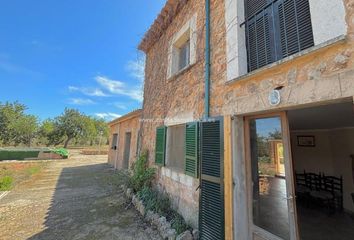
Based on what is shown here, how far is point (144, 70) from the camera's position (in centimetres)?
763

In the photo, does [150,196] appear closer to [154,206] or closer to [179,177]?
[154,206]

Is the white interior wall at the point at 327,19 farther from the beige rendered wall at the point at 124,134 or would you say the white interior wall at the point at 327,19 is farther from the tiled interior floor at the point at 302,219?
the beige rendered wall at the point at 124,134

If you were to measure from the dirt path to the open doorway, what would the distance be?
13.0 feet

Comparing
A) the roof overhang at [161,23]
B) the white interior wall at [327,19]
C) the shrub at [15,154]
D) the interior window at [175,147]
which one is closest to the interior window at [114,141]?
the roof overhang at [161,23]

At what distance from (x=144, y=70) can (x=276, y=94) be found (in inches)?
247

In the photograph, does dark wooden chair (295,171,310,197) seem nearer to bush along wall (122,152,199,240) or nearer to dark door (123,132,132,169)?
bush along wall (122,152,199,240)

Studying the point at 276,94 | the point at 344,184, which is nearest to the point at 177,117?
the point at 276,94

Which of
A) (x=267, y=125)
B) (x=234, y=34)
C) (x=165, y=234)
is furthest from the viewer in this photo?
(x=165, y=234)

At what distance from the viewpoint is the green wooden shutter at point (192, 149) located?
3.66m

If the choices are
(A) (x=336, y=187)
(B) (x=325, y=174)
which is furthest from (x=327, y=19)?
(B) (x=325, y=174)

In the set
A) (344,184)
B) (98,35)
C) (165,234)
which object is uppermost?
(98,35)

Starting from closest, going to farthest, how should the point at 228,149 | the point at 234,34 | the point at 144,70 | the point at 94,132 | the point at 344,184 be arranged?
the point at 228,149
the point at 234,34
the point at 344,184
the point at 144,70
the point at 94,132

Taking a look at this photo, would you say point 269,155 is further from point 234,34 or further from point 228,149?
point 234,34

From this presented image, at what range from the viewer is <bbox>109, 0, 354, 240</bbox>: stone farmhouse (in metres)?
1.91
